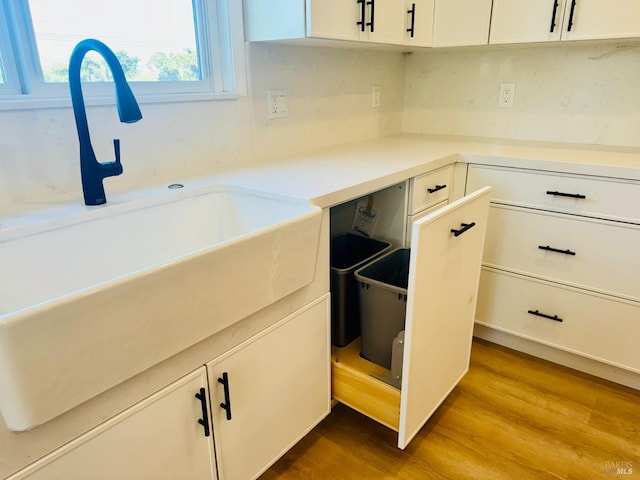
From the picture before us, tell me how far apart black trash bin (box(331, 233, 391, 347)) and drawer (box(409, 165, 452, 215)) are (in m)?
0.19

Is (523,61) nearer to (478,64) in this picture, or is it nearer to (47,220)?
(478,64)

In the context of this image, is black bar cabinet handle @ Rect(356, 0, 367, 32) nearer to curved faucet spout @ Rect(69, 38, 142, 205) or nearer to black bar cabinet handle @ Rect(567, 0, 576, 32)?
black bar cabinet handle @ Rect(567, 0, 576, 32)

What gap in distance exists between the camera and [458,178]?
1.89m

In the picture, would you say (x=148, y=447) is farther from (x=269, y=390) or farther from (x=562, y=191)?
(x=562, y=191)

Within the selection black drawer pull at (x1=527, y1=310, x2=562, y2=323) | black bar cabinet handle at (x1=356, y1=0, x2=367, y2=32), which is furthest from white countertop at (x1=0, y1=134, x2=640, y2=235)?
black drawer pull at (x1=527, y1=310, x2=562, y2=323)

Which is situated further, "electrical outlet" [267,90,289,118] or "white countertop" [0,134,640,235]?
"electrical outlet" [267,90,289,118]

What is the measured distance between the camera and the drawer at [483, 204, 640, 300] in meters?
1.60

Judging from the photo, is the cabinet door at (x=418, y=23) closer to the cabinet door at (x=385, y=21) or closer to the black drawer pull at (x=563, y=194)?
the cabinet door at (x=385, y=21)

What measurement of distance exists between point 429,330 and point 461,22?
1423 mm

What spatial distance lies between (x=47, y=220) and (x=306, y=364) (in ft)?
2.49

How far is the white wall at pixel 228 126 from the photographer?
1.17 m

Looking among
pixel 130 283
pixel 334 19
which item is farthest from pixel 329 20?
pixel 130 283

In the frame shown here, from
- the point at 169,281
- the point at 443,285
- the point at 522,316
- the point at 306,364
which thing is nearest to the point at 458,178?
the point at 522,316

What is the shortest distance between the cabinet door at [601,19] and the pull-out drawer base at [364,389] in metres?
1.48
